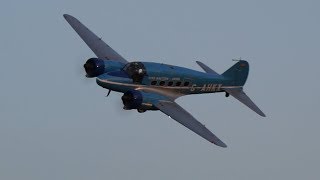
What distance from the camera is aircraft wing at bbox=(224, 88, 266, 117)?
54.4 meters

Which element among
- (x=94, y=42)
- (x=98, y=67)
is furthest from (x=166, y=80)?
(x=94, y=42)

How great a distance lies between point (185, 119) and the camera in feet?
158

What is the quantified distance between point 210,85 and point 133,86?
7.81m

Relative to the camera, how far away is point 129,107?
48.8 m

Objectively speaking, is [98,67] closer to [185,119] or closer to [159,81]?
[159,81]

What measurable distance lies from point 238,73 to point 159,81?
8901 mm

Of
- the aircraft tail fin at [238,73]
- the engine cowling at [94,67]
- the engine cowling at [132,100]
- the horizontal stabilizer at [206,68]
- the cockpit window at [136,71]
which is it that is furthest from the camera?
the horizontal stabilizer at [206,68]

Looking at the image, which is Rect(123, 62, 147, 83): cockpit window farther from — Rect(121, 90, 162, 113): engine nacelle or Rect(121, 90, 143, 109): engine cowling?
Rect(121, 90, 143, 109): engine cowling

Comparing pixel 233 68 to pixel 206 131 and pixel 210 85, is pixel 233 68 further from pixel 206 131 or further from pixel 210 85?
pixel 206 131

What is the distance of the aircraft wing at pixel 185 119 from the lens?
4578 cm

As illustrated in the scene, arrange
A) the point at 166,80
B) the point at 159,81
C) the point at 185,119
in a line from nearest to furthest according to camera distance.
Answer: the point at 185,119, the point at 159,81, the point at 166,80

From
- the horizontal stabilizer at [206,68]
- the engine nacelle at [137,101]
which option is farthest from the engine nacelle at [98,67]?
the horizontal stabilizer at [206,68]

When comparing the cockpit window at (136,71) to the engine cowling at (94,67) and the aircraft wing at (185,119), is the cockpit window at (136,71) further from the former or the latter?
the aircraft wing at (185,119)

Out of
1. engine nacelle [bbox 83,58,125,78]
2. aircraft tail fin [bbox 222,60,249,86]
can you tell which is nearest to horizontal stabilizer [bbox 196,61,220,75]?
aircraft tail fin [bbox 222,60,249,86]
